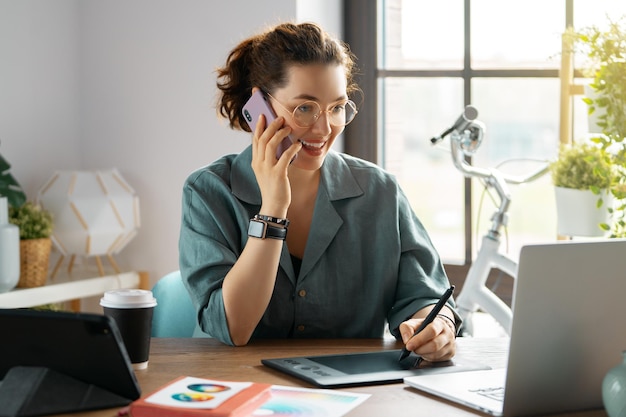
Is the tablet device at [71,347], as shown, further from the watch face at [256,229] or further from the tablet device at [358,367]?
the watch face at [256,229]

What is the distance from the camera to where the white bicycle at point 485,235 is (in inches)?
112

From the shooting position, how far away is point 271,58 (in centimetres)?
207

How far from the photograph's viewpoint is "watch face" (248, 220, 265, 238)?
1.89 metres

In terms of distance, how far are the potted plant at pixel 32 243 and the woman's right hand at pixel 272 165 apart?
4.63 ft

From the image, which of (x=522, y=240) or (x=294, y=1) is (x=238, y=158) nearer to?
(x=294, y=1)

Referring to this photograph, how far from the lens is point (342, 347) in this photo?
1.80 m

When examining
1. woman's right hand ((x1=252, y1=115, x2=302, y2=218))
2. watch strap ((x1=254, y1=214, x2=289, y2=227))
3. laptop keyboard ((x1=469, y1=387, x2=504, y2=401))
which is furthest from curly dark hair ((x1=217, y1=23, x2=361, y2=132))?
laptop keyboard ((x1=469, y1=387, x2=504, y2=401))

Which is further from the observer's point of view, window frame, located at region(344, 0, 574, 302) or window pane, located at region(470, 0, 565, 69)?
window frame, located at region(344, 0, 574, 302)

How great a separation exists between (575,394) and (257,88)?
1015mm

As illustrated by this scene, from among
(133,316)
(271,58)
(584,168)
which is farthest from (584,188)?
(133,316)

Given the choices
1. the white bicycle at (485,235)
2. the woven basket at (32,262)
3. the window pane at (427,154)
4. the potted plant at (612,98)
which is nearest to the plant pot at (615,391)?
the potted plant at (612,98)

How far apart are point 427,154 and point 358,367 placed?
186cm

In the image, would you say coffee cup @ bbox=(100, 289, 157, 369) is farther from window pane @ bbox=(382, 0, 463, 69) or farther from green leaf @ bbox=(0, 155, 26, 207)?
window pane @ bbox=(382, 0, 463, 69)

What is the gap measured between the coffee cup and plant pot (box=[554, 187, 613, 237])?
1.48 meters
